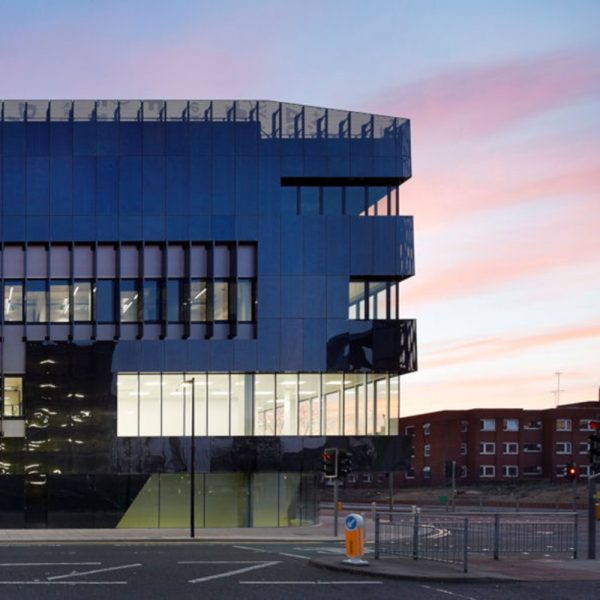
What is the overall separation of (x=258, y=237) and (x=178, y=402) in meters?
10.1

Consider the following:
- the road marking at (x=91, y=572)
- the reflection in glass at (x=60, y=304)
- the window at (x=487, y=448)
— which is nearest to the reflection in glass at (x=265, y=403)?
the reflection in glass at (x=60, y=304)

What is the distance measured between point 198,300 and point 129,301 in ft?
12.4

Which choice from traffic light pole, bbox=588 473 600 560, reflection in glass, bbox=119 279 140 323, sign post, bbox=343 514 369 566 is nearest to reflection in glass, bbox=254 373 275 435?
reflection in glass, bbox=119 279 140 323

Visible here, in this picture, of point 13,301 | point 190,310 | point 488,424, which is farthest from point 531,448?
A: point 13,301

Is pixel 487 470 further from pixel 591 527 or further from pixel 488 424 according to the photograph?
pixel 591 527

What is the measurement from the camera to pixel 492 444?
119688 mm

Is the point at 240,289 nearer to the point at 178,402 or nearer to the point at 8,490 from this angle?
the point at 178,402

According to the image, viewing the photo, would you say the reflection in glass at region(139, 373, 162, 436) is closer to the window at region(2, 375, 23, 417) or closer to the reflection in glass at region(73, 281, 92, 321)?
the reflection in glass at region(73, 281, 92, 321)

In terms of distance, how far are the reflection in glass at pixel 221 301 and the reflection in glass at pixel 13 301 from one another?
35.1 feet

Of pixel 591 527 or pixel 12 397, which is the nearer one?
pixel 591 527

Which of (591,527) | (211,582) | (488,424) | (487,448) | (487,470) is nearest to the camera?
(211,582)

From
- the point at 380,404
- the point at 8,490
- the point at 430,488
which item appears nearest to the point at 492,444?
the point at 430,488

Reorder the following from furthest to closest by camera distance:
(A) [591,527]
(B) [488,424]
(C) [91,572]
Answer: (B) [488,424], (A) [591,527], (C) [91,572]

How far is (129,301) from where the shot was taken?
57.2 metres
